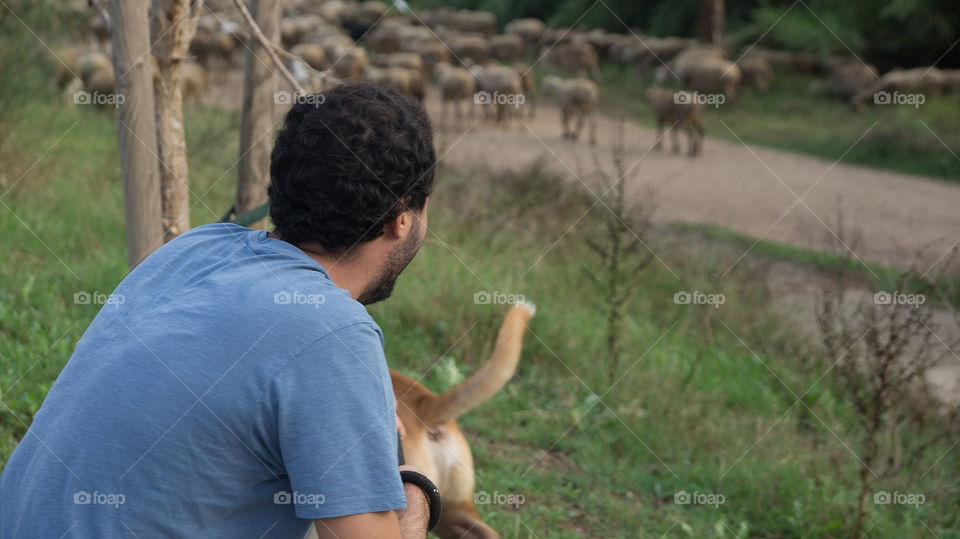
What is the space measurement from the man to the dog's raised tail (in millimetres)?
1255

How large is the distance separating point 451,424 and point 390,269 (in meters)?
1.22

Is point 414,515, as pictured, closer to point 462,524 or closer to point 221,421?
point 221,421

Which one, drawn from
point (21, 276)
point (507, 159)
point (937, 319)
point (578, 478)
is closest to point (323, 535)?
point (578, 478)

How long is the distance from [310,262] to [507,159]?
11.2 meters

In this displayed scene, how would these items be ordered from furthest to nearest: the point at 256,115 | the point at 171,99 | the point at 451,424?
1. the point at 256,115
2. the point at 171,99
3. the point at 451,424

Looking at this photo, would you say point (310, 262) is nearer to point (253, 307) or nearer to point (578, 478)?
point (253, 307)

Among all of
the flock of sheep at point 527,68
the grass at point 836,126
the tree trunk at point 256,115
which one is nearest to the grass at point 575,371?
the tree trunk at point 256,115

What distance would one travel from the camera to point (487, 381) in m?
3.02

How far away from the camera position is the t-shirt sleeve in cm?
162

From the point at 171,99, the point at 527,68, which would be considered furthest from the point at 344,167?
the point at 527,68

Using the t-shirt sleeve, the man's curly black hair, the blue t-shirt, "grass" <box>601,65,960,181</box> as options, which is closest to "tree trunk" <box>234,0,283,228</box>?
the man's curly black hair

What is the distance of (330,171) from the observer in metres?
1.91

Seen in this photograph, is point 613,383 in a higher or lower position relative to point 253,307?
lower

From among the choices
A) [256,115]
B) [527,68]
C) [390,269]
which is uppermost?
[527,68]
